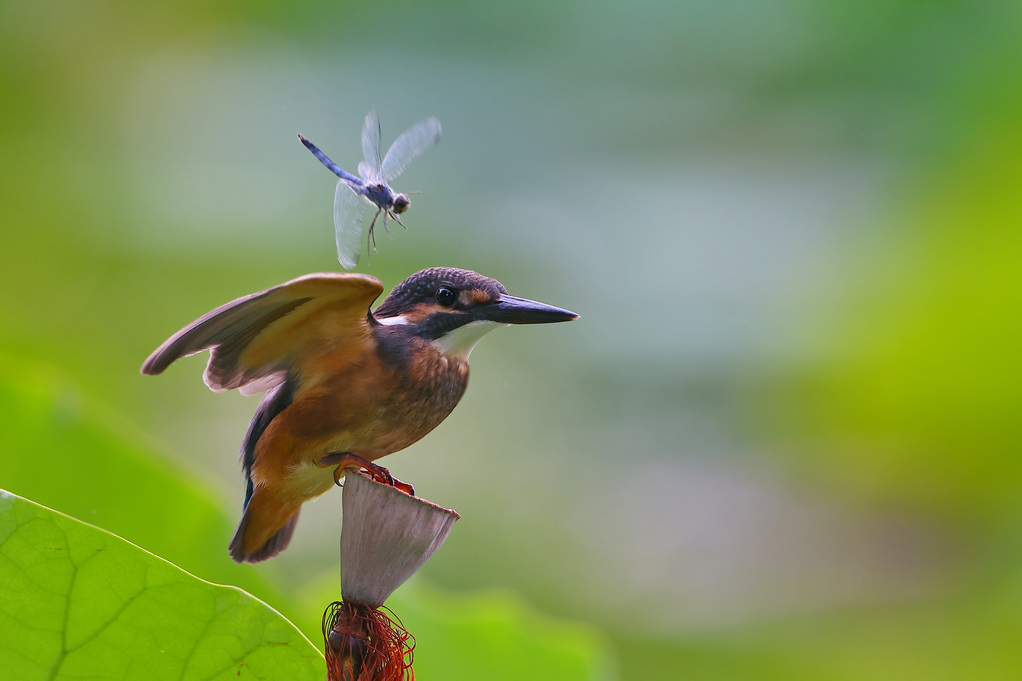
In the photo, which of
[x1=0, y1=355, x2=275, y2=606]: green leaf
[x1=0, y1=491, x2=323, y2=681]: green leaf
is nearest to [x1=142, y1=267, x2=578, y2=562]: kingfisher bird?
[x1=0, y1=491, x2=323, y2=681]: green leaf

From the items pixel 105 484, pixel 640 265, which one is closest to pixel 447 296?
pixel 105 484

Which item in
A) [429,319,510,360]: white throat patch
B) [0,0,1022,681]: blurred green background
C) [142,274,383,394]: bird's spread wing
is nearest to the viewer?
[142,274,383,394]: bird's spread wing

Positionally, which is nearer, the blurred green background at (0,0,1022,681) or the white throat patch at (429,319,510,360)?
the white throat patch at (429,319,510,360)

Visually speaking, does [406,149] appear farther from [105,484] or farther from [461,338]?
Answer: [105,484]

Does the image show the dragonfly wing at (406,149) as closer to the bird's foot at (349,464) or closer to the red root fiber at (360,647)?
the bird's foot at (349,464)

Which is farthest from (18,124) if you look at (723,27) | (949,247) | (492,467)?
(949,247)

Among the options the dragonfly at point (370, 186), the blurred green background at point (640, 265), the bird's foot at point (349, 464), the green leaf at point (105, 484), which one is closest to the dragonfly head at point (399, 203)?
the dragonfly at point (370, 186)

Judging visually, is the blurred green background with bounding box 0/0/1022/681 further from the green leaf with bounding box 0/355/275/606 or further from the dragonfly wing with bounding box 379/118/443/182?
the dragonfly wing with bounding box 379/118/443/182
